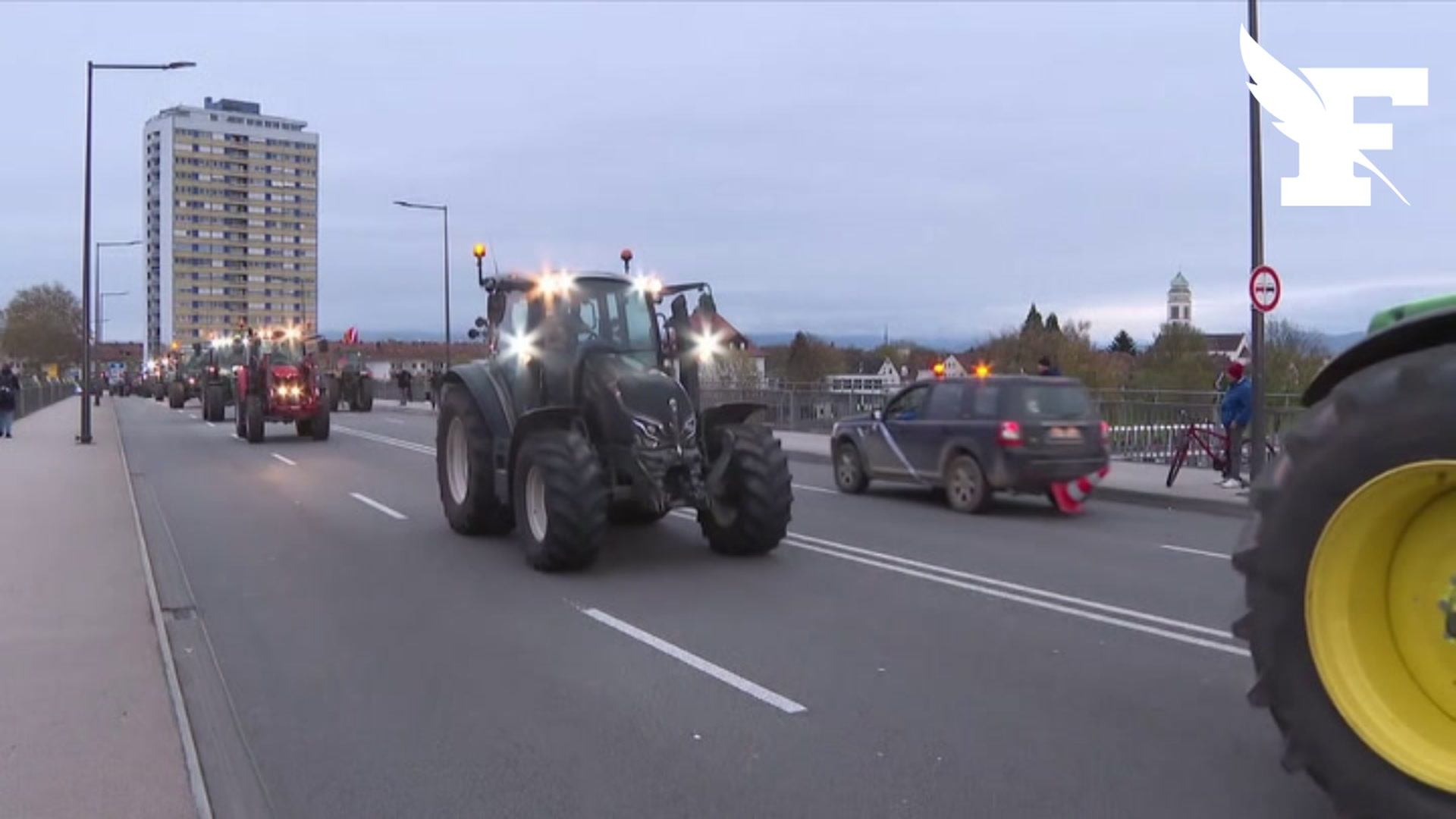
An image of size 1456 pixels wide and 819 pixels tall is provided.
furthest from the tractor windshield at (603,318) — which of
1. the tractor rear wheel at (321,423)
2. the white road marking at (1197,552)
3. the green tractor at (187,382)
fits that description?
the green tractor at (187,382)

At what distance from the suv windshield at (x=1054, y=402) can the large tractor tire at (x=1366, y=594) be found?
1007cm

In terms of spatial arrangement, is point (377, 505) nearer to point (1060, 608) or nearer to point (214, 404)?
point (1060, 608)

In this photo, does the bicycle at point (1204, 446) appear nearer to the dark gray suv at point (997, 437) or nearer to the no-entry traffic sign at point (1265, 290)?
the no-entry traffic sign at point (1265, 290)

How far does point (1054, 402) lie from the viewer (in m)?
14.4

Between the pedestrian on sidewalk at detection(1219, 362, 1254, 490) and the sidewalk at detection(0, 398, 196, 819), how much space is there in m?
13.8

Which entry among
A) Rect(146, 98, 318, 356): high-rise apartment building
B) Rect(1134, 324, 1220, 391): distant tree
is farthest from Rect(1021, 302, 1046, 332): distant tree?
Rect(146, 98, 318, 356): high-rise apartment building

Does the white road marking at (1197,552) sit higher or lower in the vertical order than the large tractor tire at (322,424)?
lower

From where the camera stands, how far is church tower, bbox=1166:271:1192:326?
4604 cm

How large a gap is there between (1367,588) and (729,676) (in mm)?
3573

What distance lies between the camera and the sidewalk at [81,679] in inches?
193

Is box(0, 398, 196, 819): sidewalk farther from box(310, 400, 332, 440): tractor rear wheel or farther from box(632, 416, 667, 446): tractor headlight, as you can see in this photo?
box(310, 400, 332, 440): tractor rear wheel

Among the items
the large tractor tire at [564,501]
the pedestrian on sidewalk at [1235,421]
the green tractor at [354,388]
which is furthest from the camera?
the green tractor at [354,388]

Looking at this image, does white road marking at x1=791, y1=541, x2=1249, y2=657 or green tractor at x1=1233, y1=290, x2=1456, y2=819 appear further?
white road marking at x1=791, y1=541, x2=1249, y2=657

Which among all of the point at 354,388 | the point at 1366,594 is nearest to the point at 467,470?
the point at 1366,594
